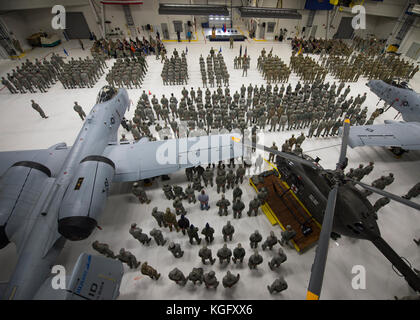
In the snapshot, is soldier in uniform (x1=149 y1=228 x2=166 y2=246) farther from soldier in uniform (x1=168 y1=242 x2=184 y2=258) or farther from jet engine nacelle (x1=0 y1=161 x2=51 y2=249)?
jet engine nacelle (x1=0 y1=161 x2=51 y2=249)

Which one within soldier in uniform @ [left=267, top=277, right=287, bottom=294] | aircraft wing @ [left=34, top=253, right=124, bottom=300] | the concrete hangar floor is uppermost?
aircraft wing @ [left=34, top=253, right=124, bottom=300]

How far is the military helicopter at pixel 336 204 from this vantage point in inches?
162

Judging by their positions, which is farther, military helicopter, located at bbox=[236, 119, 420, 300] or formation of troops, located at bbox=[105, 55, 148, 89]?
formation of troops, located at bbox=[105, 55, 148, 89]

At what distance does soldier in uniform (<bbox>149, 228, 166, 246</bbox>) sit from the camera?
23.1 feet

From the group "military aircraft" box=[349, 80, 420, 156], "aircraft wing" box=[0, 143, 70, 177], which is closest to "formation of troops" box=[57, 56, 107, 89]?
"aircraft wing" box=[0, 143, 70, 177]

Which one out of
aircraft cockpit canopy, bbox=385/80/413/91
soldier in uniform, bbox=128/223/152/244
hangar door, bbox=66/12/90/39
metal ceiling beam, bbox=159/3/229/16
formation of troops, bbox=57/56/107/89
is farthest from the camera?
hangar door, bbox=66/12/90/39

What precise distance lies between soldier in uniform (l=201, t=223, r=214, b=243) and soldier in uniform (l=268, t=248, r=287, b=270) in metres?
2.22

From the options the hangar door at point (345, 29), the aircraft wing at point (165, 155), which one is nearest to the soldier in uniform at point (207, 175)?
the aircraft wing at point (165, 155)

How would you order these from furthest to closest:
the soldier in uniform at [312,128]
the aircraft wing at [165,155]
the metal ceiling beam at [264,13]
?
the metal ceiling beam at [264,13] → the soldier in uniform at [312,128] → the aircraft wing at [165,155]

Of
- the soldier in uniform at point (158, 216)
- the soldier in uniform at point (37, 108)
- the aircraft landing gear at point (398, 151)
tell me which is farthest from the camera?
the soldier in uniform at point (37, 108)

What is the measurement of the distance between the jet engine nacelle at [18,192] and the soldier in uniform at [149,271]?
4.31m

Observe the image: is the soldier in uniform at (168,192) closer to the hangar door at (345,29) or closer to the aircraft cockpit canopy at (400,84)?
the aircraft cockpit canopy at (400,84)

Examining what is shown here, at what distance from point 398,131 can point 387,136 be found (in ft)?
2.93

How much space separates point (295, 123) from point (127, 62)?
677 inches
